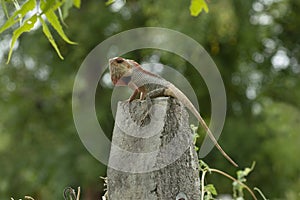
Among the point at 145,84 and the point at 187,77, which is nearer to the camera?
the point at 145,84

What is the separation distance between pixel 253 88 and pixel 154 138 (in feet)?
12.5

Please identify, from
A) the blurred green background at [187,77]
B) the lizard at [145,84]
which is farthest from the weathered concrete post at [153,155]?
the blurred green background at [187,77]

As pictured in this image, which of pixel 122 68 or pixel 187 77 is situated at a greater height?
pixel 122 68

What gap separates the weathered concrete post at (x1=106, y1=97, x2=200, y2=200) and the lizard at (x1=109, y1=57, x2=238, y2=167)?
0.04 feet

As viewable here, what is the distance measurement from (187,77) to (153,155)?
132 inches

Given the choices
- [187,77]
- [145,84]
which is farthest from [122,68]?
[187,77]

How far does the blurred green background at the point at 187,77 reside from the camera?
13.5 feet

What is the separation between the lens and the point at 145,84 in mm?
1023

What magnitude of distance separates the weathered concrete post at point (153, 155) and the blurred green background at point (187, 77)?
2.94 metres

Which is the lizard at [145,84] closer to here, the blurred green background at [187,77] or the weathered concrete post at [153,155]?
the weathered concrete post at [153,155]

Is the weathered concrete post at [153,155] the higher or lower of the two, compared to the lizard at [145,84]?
lower

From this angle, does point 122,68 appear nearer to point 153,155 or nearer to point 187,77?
point 153,155

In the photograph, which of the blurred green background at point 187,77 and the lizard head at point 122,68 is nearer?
the lizard head at point 122,68

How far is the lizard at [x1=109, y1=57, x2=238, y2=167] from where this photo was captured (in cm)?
100
